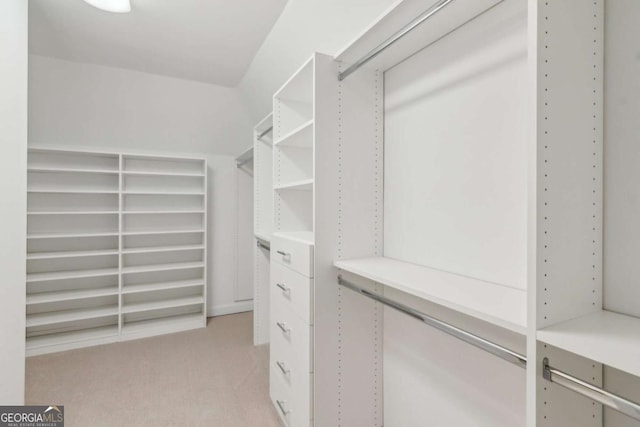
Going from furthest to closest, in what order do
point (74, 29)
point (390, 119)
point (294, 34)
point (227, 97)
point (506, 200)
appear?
point (227, 97)
point (74, 29)
point (294, 34)
point (390, 119)
point (506, 200)

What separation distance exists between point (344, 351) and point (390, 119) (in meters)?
1.21

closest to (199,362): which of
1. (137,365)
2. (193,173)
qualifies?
(137,365)

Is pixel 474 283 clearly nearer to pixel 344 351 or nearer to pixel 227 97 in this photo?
pixel 344 351

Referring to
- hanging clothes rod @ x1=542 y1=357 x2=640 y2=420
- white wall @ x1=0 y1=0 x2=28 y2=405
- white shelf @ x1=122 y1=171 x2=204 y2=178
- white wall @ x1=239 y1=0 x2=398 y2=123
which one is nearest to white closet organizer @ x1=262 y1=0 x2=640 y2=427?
hanging clothes rod @ x1=542 y1=357 x2=640 y2=420

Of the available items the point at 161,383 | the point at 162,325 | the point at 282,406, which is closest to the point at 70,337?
the point at 162,325

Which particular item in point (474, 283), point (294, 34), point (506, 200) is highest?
point (294, 34)

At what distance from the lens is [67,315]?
3018 mm

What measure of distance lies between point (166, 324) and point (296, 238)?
235 centimetres

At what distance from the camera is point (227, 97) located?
3379 mm

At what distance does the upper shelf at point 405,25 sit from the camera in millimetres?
1092

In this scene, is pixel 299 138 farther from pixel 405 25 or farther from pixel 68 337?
pixel 68 337

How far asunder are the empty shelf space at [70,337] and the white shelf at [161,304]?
23 centimetres

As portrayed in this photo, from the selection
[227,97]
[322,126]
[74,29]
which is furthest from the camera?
[227,97]

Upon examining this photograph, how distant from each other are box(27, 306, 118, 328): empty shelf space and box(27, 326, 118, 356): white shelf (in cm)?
15
